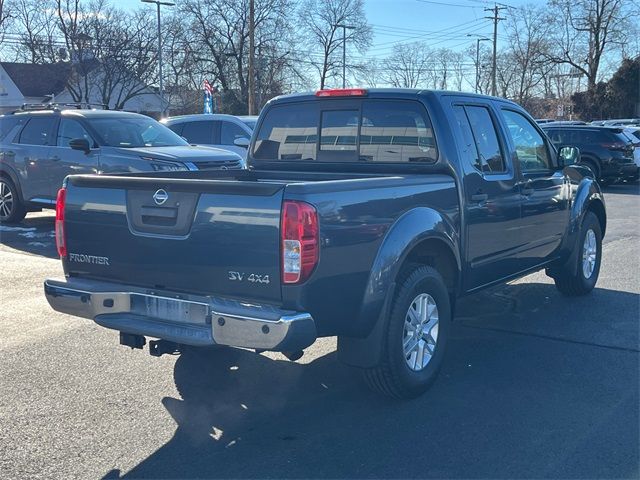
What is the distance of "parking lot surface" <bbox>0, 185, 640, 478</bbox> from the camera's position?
12.6ft

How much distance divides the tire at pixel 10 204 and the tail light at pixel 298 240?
31.5 ft

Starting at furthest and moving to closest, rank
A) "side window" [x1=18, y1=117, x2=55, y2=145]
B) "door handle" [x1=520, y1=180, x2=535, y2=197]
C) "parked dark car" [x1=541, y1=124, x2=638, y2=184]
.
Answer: "parked dark car" [x1=541, y1=124, x2=638, y2=184] < "side window" [x1=18, y1=117, x2=55, y2=145] < "door handle" [x1=520, y1=180, x2=535, y2=197]

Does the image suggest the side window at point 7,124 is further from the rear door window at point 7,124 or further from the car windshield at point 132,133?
the car windshield at point 132,133

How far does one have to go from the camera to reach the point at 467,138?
549 cm

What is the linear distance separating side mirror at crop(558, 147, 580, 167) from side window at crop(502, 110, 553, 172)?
20 centimetres

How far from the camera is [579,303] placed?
285 inches

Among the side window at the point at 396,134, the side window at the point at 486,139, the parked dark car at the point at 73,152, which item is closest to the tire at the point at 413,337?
the side window at the point at 396,134

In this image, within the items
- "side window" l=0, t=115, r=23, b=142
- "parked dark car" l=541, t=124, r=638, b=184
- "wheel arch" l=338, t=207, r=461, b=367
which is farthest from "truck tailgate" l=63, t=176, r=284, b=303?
"parked dark car" l=541, t=124, r=638, b=184

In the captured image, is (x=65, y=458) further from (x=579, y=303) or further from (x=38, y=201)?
(x=38, y=201)

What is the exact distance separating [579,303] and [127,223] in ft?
15.5

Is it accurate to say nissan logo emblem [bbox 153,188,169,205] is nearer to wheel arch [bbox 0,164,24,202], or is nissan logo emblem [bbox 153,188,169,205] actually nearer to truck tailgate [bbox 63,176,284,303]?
truck tailgate [bbox 63,176,284,303]

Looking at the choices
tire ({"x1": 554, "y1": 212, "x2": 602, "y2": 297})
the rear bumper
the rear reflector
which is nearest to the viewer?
the rear bumper

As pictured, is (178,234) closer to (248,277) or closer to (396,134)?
(248,277)

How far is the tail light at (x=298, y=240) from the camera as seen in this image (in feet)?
12.4
